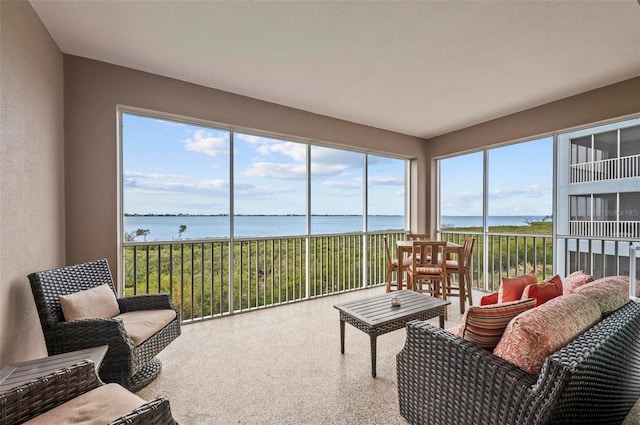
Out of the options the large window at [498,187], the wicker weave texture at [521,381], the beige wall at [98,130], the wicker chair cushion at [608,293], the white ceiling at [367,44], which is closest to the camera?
the wicker weave texture at [521,381]

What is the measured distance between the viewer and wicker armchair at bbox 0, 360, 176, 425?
94cm

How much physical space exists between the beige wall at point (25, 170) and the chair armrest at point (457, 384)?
98.1 inches

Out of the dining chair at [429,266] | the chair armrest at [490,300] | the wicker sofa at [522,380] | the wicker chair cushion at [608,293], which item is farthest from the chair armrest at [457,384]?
the dining chair at [429,266]

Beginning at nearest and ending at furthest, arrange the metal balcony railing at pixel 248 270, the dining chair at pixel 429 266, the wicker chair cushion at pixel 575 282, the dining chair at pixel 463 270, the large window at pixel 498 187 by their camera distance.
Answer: the wicker chair cushion at pixel 575 282 → the metal balcony railing at pixel 248 270 → the dining chair at pixel 429 266 → the dining chair at pixel 463 270 → the large window at pixel 498 187

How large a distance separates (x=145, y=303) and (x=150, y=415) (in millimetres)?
1565

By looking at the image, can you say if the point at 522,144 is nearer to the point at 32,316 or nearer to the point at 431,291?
the point at 431,291

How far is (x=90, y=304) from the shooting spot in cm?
194

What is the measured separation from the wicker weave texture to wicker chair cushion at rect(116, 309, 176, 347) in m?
1.70

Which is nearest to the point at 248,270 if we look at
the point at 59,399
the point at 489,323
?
the point at 59,399

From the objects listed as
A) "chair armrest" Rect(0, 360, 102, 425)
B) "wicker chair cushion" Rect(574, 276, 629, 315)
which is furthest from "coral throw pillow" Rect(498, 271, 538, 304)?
"chair armrest" Rect(0, 360, 102, 425)

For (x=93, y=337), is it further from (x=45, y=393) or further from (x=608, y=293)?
(x=608, y=293)

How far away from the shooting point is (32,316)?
6.58ft

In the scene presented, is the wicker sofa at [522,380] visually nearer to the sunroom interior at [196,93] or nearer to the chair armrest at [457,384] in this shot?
the chair armrest at [457,384]

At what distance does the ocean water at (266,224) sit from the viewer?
302 centimetres
